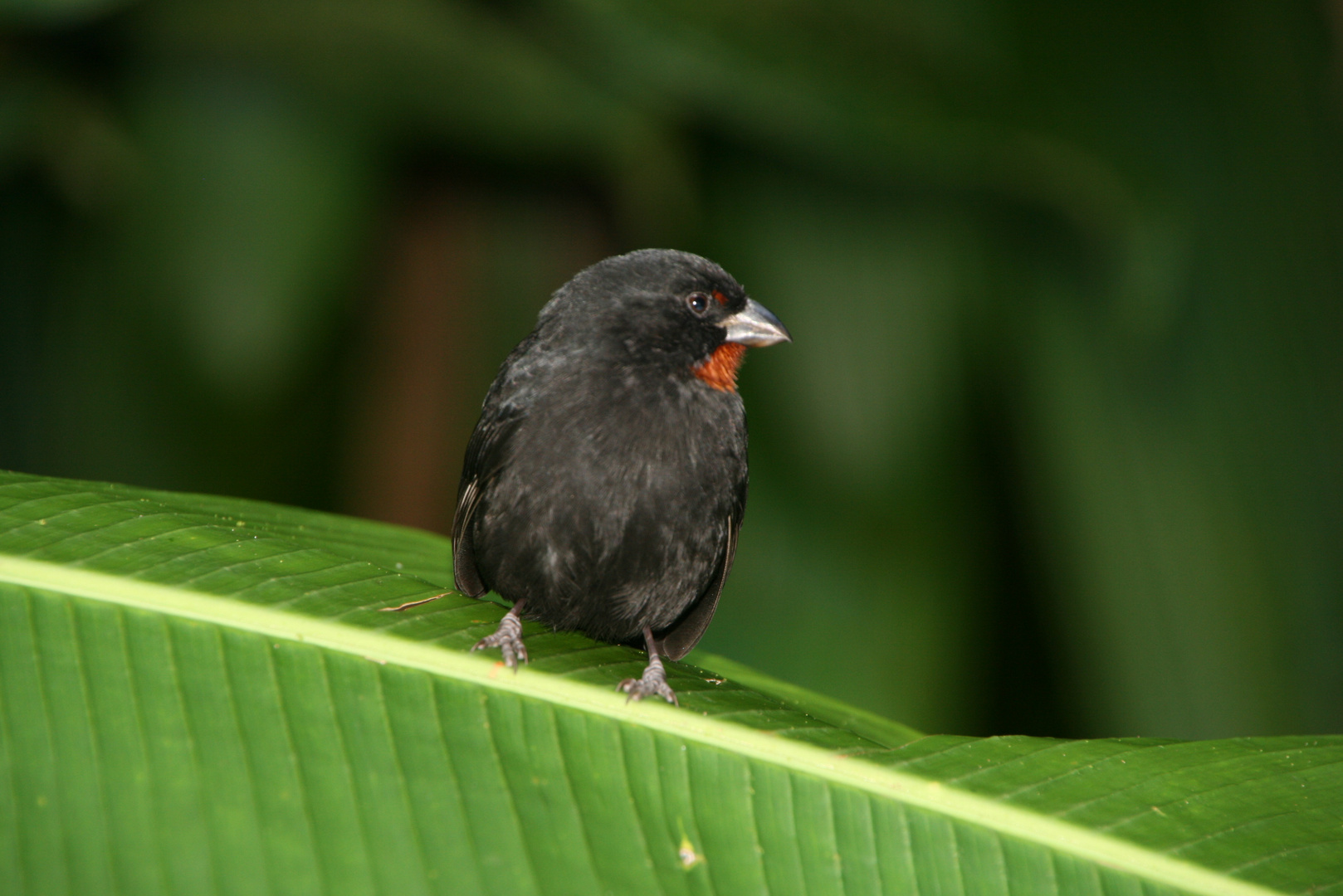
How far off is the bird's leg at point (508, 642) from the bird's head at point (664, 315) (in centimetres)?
85

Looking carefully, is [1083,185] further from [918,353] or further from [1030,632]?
[1030,632]

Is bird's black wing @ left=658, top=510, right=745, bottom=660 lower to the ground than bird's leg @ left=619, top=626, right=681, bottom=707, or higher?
lower

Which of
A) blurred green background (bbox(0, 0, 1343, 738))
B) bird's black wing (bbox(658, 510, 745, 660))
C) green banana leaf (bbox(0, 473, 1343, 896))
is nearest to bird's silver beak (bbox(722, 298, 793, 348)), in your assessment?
bird's black wing (bbox(658, 510, 745, 660))

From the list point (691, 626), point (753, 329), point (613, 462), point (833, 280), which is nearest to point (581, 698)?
point (613, 462)

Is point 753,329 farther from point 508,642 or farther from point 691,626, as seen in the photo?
point 508,642

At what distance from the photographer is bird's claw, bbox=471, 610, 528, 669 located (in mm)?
1585

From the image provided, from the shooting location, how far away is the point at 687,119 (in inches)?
146

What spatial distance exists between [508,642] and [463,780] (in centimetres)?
26

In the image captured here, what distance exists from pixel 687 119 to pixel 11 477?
2.56m

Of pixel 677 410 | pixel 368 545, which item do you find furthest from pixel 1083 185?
pixel 368 545

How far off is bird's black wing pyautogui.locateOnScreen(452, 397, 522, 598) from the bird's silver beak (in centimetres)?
57

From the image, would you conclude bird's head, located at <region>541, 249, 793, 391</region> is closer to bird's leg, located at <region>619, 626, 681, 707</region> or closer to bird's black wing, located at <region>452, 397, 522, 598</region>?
bird's black wing, located at <region>452, 397, 522, 598</region>

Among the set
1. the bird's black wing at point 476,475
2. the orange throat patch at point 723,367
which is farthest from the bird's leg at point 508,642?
the orange throat patch at point 723,367

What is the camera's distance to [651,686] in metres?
1.63
